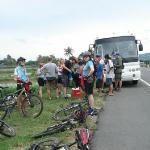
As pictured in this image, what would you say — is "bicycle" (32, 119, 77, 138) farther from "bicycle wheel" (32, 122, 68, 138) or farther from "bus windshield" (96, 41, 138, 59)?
"bus windshield" (96, 41, 138, 59)

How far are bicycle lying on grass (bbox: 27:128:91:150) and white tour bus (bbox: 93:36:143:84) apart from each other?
16574 mm

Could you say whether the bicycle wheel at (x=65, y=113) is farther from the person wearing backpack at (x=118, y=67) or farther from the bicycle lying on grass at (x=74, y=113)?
the person wearing backpack at (x=118, y=67)

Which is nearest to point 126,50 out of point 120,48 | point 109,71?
point 120,48

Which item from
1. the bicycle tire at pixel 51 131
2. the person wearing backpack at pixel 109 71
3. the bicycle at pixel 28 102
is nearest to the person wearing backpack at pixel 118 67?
the person wearing backpack at pixel 109 71

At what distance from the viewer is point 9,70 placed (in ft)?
232

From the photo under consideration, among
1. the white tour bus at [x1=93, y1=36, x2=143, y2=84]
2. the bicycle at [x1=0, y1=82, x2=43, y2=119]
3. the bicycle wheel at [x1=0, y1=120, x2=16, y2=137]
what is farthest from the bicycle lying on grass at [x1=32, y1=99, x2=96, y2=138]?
the white tour bus at [x1=93, y1=36, x2=143, y2=84]

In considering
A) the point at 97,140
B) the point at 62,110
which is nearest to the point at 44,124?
the point at 62,110

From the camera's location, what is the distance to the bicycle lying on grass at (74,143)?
669cm

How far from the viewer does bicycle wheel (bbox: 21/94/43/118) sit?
13.7 meters

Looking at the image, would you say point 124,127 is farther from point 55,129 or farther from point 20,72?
point 20,72

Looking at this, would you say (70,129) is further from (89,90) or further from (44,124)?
(89,90)

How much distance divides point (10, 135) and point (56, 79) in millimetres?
8037

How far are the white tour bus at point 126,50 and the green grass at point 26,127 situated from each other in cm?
813

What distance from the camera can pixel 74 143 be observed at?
23.7ft
